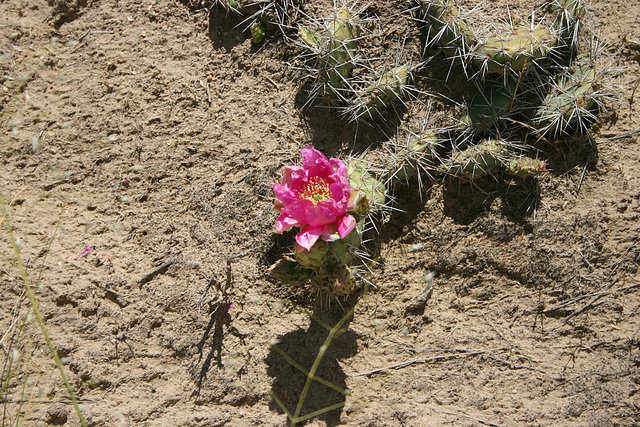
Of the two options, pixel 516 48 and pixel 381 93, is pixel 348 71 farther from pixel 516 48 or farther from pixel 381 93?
pixel 516 48

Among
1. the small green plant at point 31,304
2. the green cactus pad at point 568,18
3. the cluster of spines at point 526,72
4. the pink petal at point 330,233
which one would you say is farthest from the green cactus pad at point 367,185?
the small green plant at point 31,304

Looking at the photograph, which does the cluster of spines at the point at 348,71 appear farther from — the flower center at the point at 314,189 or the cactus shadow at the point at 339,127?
the flower center at the point at 314,189

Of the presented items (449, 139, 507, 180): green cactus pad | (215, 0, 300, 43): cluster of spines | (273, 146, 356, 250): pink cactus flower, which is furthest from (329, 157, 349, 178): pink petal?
(215, 0, 300, 43): cluster of spines

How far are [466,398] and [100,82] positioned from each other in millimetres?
2588

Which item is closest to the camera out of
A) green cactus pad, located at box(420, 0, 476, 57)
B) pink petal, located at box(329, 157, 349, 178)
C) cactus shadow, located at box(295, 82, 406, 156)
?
pink petal, located at box(329, 157, 349, 178)

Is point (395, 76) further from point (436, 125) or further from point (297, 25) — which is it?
point (297, 25)

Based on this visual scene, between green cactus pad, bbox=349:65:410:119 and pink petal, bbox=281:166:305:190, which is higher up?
green cactus pad, bbox=349:65:410:119

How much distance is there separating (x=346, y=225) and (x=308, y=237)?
0.53 ft

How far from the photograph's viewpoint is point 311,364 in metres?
2.54

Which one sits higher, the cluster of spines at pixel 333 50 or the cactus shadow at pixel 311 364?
the cluster of spines at pixel 333 50

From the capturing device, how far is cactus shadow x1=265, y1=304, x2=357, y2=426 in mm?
2500

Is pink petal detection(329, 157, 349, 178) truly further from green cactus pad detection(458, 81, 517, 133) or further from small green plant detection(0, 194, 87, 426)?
small green plant detection(0, 194, 87, 426)

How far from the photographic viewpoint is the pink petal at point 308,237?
2.01m

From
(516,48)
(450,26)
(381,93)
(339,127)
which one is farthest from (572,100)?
(339,127)
